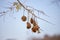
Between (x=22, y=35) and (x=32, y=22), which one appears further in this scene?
(x=22, y=35)

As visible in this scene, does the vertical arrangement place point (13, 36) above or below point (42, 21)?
below

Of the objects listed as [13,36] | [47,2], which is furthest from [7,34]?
[47,2]

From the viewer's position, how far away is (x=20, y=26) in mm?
985

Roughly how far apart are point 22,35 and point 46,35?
175 millimetres

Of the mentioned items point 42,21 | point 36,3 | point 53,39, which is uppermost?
point 36,3

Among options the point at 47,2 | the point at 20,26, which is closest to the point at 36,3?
the point at 47,2

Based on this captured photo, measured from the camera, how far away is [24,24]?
0.97m

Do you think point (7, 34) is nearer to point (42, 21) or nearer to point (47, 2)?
point (42, 21)

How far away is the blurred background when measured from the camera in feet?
3.17

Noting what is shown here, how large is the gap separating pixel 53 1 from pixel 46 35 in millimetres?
266

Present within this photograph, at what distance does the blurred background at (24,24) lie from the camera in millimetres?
966

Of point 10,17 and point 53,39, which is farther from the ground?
point 10,17

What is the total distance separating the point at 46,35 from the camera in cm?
97

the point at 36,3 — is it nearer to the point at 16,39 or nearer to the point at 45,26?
the point at 45,26
